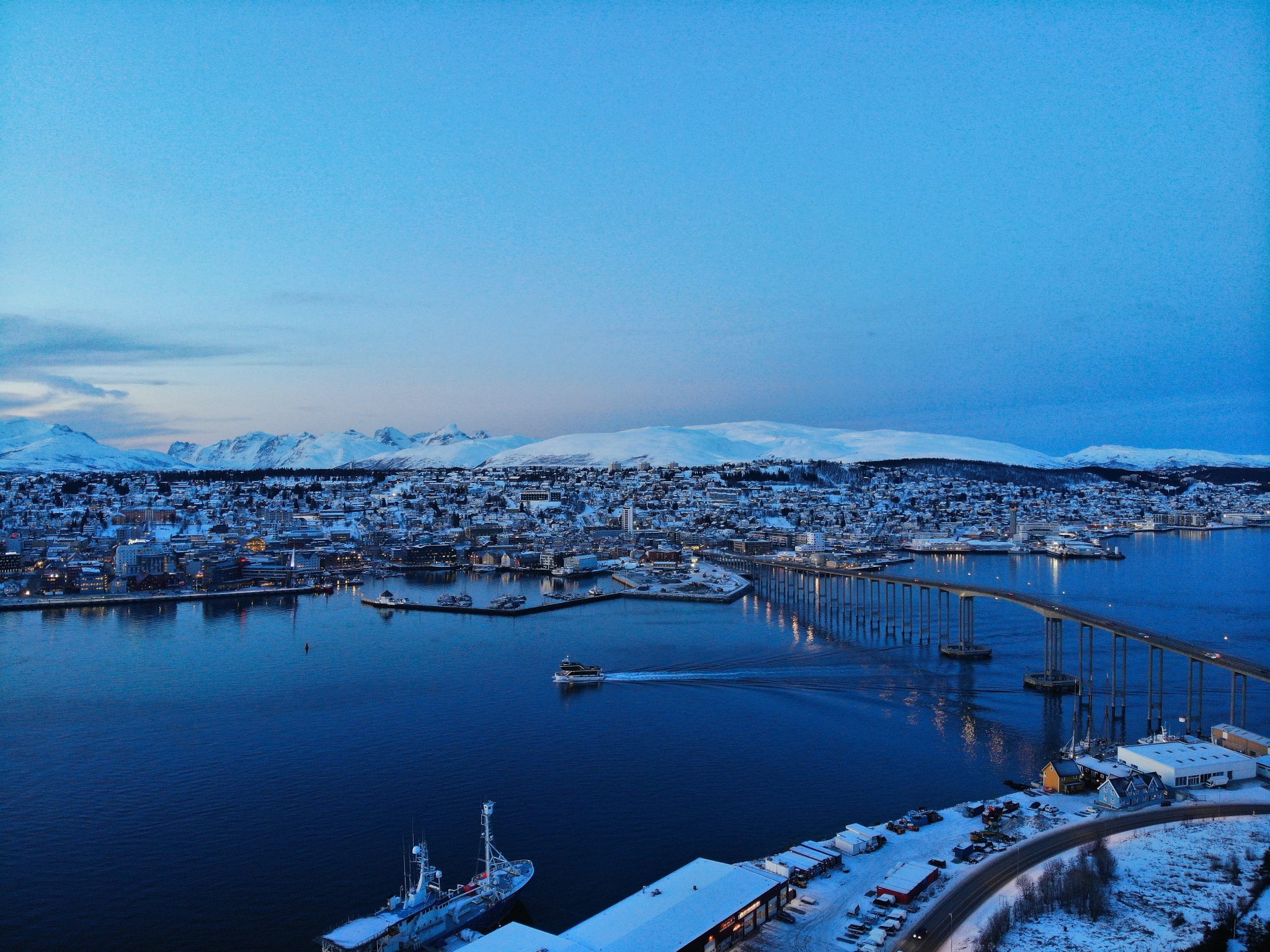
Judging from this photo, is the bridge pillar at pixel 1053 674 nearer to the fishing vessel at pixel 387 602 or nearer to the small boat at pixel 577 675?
the small boat at pixel 577 675

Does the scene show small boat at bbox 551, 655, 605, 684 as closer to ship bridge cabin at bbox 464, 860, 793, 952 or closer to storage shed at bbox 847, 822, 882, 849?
storage shed at bbox 847, 822, 882, 849

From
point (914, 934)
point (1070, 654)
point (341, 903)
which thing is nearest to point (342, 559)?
point (1070, 654)

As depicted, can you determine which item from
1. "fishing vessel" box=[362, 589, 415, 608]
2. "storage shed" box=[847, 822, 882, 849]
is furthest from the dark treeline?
"fishing vessel" box=[362, 589, 415, 608]

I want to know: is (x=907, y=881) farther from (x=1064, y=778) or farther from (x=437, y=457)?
(x=437, y=457)

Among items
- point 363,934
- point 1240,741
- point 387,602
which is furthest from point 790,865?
point 387,602

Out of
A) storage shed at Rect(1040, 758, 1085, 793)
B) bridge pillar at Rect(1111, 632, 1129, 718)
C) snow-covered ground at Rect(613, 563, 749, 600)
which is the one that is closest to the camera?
storage shed at Rect(1040, 758, 1085, 793)
